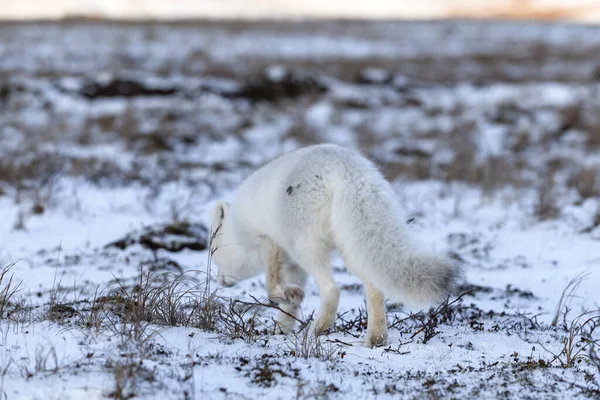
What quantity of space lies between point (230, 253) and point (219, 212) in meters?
0.40

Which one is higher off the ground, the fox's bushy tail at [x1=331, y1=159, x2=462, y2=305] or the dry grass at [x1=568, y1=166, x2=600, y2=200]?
the fox's bushy tail at [x1=331, y1=159, x2=462, y2=305]

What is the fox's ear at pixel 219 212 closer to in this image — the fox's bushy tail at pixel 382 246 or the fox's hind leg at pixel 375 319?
the fox's bushy tail at pixel 382 246

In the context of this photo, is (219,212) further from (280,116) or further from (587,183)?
(280,116)

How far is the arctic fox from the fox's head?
0.05 meters

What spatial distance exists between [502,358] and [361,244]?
3.65 ft

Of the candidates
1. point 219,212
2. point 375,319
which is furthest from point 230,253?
point 375,319

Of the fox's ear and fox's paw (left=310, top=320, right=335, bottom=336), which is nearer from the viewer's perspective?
fox's paw (left=310, top=320, right=335, bottom=336)

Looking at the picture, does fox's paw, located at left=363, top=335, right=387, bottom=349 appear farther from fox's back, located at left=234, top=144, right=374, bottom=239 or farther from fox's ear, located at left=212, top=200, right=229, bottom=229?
fox's ear, located at left=212, top=200, right=229, bottom=229

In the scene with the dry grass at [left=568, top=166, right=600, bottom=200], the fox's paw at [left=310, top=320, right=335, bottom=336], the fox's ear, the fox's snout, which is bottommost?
the fox's snout

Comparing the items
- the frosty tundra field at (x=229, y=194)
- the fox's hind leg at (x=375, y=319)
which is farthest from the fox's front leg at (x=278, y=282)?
the fox's hind leg at (x=375, y=319)

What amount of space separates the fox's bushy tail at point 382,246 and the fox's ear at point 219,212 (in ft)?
5.20

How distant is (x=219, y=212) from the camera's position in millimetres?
5590

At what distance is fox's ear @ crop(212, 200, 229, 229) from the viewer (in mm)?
5543

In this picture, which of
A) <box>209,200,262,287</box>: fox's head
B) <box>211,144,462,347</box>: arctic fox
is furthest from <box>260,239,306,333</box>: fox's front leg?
<box>209,200,262,287</box>: fox's head
